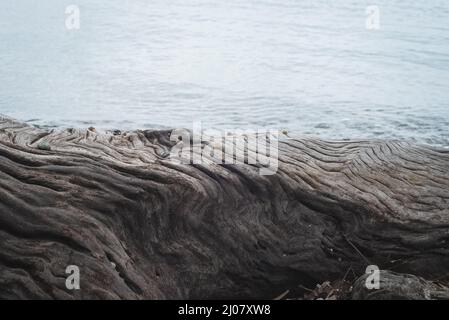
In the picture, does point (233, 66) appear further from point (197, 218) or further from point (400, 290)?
point (400, 290)

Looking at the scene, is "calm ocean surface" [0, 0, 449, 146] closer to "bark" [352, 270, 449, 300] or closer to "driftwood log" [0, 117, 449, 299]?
"driftwood log" [0, 117, 449, 299]

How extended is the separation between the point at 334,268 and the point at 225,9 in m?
13.1

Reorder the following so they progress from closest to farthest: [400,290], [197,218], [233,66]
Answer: [400,290]
[197,218]
[233,66]

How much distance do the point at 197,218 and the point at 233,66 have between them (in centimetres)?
738

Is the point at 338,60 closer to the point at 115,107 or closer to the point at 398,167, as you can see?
the point at 115,107

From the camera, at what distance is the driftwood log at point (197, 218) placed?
4.18 meters

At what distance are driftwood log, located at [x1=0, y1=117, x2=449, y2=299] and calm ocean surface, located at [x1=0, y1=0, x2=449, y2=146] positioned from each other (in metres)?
2.38

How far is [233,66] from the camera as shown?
38.5 ft

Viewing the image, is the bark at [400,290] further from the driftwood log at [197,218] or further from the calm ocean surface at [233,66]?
the calm ocean surface at [233,66]

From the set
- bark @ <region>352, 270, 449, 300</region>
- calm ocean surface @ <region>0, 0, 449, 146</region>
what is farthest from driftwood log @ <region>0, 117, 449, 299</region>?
calm ocean surface @ <region>0, 0, 449, 146</region>

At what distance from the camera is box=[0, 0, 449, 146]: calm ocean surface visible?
8.70 m

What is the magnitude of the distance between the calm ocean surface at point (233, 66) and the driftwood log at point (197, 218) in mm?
2377

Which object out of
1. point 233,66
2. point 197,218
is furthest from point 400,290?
point 233,66

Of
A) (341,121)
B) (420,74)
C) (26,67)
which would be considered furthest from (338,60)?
(26,67)
